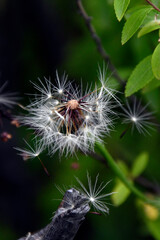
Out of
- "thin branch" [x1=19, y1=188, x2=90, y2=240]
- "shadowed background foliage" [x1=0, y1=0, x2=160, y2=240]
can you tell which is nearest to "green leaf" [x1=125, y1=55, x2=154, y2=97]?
"thin branch" [x1=19, y1=188, x2=90, y2=240]

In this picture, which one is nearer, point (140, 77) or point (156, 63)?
point (156, 63)

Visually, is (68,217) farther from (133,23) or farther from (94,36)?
(94,36)

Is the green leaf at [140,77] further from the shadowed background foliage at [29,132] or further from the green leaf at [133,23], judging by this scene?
the shadowed background foliage at [29,132]

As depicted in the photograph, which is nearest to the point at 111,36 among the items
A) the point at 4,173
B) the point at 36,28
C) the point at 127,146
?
the point at 127,146

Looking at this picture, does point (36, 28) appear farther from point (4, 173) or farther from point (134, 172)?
point (134, 172)

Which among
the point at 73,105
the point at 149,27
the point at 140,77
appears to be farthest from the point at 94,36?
the point at 149,27

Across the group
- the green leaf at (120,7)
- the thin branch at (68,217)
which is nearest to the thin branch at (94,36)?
the green leaf at (120,7)
